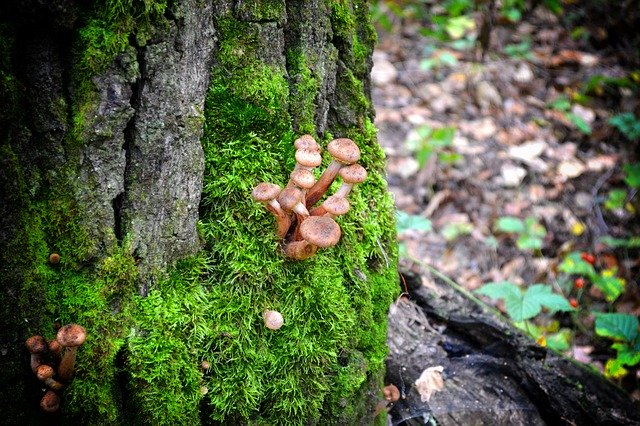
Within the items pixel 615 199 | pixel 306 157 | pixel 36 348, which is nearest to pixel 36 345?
pixel 36 348

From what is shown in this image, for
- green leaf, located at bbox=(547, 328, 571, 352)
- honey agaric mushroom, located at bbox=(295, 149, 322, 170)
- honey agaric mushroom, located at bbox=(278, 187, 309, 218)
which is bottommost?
green leaf, located at bbox=(547, 328, 571, 352)

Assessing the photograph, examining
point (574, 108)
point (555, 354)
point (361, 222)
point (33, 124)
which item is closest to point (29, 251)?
point (33, 124)

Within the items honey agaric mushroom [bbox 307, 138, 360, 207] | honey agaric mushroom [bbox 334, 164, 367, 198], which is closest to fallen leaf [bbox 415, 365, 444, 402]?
honey agaric mushroom [bbox 307, 138, 360, 207]

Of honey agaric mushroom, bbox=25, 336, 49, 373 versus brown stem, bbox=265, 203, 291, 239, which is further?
brown stem, bbox=265, 203, 291, 239

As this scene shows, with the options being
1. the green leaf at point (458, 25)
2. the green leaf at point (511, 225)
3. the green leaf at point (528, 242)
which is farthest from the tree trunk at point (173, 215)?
the green leaf at point (458, 25)

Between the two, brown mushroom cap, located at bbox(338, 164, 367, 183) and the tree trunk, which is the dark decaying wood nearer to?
the tree trunk

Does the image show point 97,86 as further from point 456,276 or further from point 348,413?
point 456,276

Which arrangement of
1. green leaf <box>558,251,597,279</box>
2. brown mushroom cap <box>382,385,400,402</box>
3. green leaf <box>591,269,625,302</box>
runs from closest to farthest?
brown mushroom cap <box>382,385,400,402</box>, green leaf <box>591,269,625,302</box>, green leaf <box>558,251,597,279</box>
